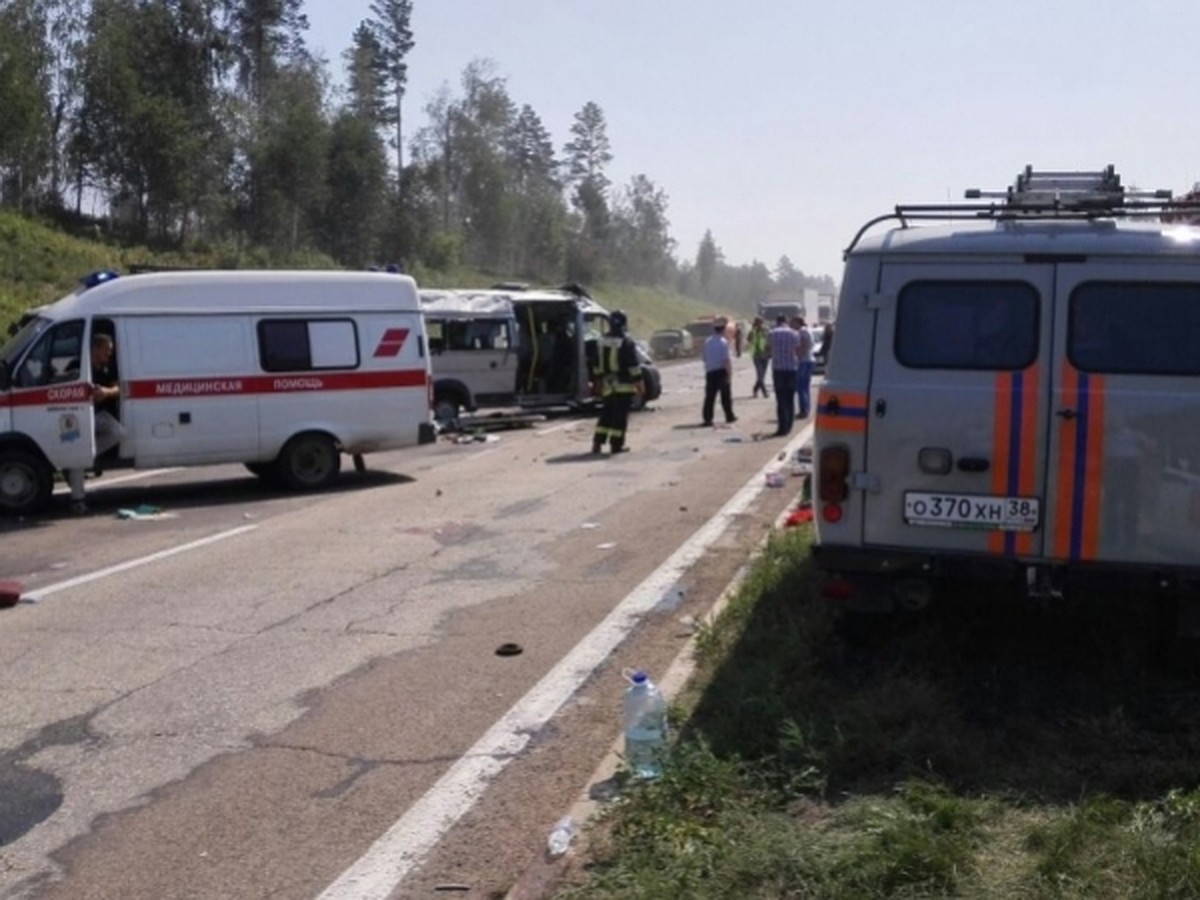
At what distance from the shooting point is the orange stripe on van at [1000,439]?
21.8 feet

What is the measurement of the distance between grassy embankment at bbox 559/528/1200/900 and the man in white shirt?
16374mm

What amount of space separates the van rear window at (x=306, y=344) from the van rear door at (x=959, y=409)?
11.0 metres

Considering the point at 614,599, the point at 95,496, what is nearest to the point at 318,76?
the point at 95,496

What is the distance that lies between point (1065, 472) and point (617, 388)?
13.5m

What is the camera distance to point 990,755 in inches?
234

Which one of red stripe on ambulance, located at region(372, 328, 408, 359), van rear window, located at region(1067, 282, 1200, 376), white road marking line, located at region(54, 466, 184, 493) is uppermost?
van rear window, located at region(1067, 282, 1200, 376)

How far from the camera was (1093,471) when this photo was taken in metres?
6.54

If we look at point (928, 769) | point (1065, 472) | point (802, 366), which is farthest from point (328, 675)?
point (802, 366)

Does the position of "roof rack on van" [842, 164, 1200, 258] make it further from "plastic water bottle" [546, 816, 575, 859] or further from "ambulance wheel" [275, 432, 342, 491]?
"ambulance wheel" [275, 432, 342, 491]

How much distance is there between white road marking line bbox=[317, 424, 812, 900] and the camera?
17.6 ft

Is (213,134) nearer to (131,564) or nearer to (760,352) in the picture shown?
(760,352)

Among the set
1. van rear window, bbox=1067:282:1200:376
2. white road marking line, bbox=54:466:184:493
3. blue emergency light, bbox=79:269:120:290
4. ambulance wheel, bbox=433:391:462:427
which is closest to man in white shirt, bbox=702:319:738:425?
ambulance wheel, bbox=433:391:462:427

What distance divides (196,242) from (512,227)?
45.6m

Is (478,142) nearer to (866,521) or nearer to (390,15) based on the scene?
(390,15)
